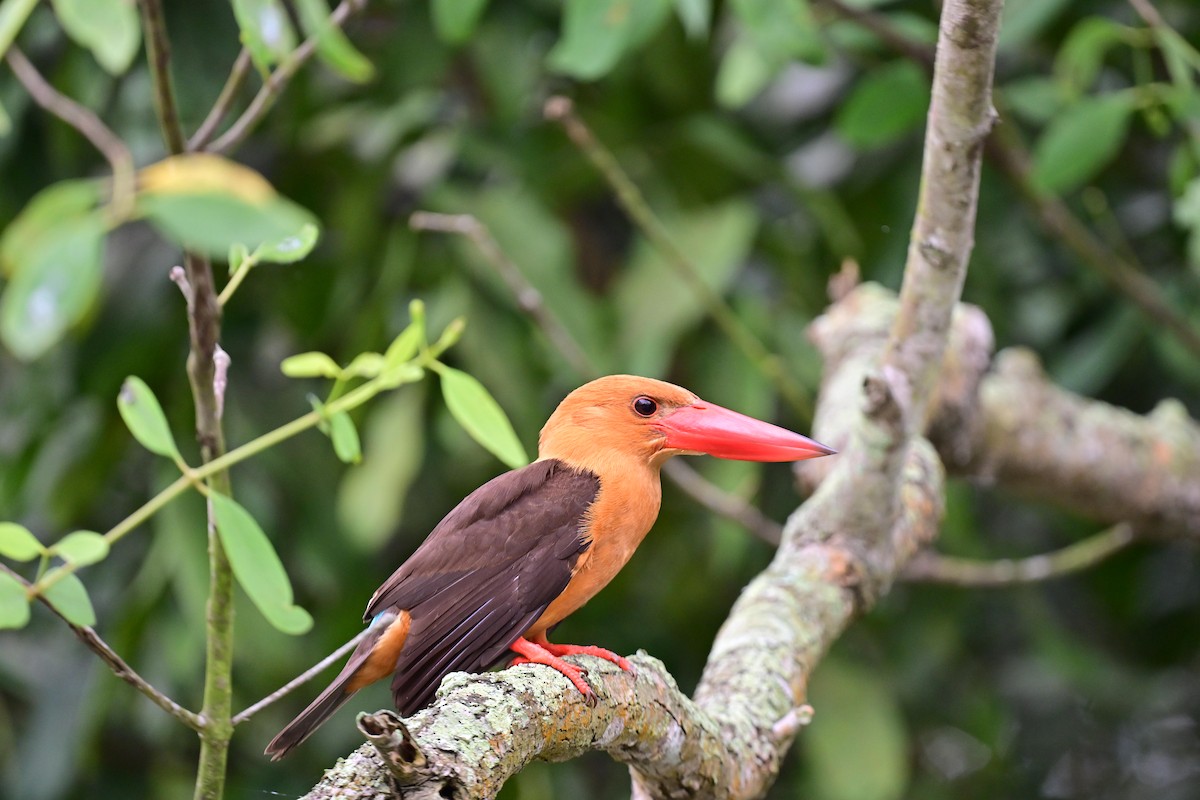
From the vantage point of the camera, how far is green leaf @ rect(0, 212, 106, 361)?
2.23ft

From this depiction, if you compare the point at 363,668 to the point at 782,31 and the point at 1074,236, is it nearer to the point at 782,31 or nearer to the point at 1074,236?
the point at 782,31

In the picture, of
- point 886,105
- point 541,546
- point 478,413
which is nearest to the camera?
point 478,413

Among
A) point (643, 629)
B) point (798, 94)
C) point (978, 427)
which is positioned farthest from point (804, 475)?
point (798, 94)

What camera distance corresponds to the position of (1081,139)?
2662mm

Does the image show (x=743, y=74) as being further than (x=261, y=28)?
Yes

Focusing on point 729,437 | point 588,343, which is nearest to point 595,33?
point 729,437

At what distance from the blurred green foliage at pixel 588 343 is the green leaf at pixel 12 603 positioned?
196 cm

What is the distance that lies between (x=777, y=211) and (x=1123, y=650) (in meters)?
1.79

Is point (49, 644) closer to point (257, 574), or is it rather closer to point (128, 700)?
point (128, 700)

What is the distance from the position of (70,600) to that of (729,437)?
3.03ft

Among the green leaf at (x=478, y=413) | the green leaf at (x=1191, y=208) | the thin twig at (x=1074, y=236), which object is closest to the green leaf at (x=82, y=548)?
the green leaf at (x=478, y=413)

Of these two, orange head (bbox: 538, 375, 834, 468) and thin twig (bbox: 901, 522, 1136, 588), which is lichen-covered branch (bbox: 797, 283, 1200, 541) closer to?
thin twig (bbox: 901, 522, 1136, 588)

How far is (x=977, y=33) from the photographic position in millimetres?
1619

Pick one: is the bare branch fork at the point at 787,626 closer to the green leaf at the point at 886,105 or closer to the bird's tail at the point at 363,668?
the bird's tail at the point at 363,668
